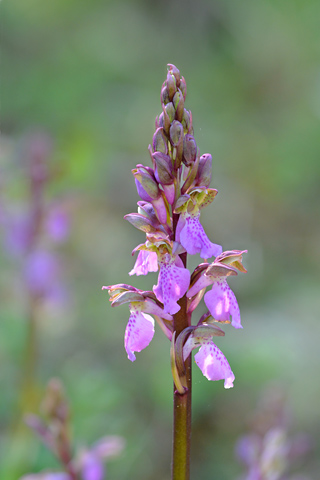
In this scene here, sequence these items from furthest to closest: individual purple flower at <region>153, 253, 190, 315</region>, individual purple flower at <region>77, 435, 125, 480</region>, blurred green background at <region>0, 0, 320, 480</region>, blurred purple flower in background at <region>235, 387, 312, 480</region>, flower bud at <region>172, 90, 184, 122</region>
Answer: blurred green background at <region>0, 0, 320, 480</region> < blurred purple flower in background at <region>235, 387, 312, 480</region> < individual purple flower at <region>77, 435, 125, 480</region> < flower bud at <region>172, 90, 184, 122</region> < individual purple flower at <region>153, 253, 190, 315</region>

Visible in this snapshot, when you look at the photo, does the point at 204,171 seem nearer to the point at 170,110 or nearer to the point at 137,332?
the point at 170,110

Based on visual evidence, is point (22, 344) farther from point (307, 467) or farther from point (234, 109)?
point (234, 109)

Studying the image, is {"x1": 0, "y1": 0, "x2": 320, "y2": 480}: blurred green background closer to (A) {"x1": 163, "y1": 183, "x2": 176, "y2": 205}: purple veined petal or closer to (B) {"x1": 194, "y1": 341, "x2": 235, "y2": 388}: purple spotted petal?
(B) {"x1": 194, "y1": 341, "x2": 235, "y2": 388}: purple spotted petal

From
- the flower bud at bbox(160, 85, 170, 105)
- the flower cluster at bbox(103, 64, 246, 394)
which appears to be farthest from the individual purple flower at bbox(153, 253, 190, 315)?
the flower bud at bbox(160, 85, 170, 105)

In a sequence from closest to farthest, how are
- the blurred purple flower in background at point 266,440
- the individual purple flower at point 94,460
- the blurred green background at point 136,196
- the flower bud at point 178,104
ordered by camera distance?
the flower bud at point 178,104
the individual purple flower at point 94,460
the blurred purple flower in background at point 266,440
the blurred green background at point 136,196

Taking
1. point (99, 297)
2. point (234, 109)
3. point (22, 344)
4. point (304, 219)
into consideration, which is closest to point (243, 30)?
point (234, 109)

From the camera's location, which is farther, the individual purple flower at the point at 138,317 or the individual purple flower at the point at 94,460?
the individual purple flower at the point at 94,460

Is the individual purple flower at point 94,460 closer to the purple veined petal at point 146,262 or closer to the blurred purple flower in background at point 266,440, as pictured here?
the blurred purple flower in background at point 266,440

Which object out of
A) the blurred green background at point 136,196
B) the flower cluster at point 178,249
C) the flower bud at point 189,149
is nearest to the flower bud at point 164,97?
the flower cluster at point 178,249
